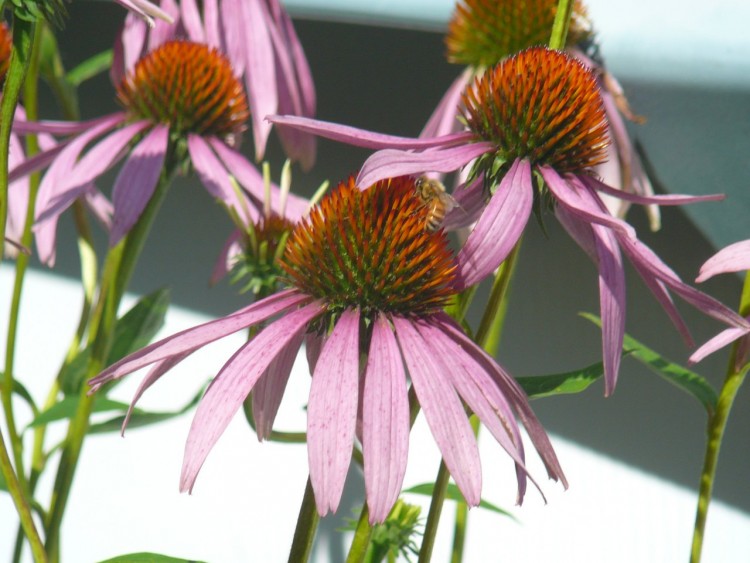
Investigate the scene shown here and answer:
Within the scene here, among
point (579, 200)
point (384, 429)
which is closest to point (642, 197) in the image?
point (579, 200)

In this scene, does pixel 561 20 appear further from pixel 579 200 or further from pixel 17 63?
pixel 17 63

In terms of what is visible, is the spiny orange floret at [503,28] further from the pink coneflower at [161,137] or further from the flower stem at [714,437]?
the flower stem at [714,437]

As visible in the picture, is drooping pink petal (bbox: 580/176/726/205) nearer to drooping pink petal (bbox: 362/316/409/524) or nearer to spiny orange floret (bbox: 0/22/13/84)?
drooping pink petal (bbox: 362/316/409/524)

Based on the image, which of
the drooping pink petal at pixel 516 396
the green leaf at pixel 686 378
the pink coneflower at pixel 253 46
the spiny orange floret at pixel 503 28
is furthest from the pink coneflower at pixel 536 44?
the drooping pink petal at pixel 516 396

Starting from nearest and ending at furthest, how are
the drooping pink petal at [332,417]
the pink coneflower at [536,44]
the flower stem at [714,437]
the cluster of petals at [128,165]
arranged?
1. the drooping pink petal at [332,417]
2. the flower stem at [714,437]
3. the cluster of petals at [128,165]
4. the pink coneflower at [536,44]

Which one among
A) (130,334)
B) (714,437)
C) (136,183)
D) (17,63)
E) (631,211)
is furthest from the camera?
(631,211)

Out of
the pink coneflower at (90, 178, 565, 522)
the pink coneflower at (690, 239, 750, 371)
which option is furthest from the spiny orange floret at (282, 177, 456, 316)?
the pink coneflower at (690, 239, 750, 371)
